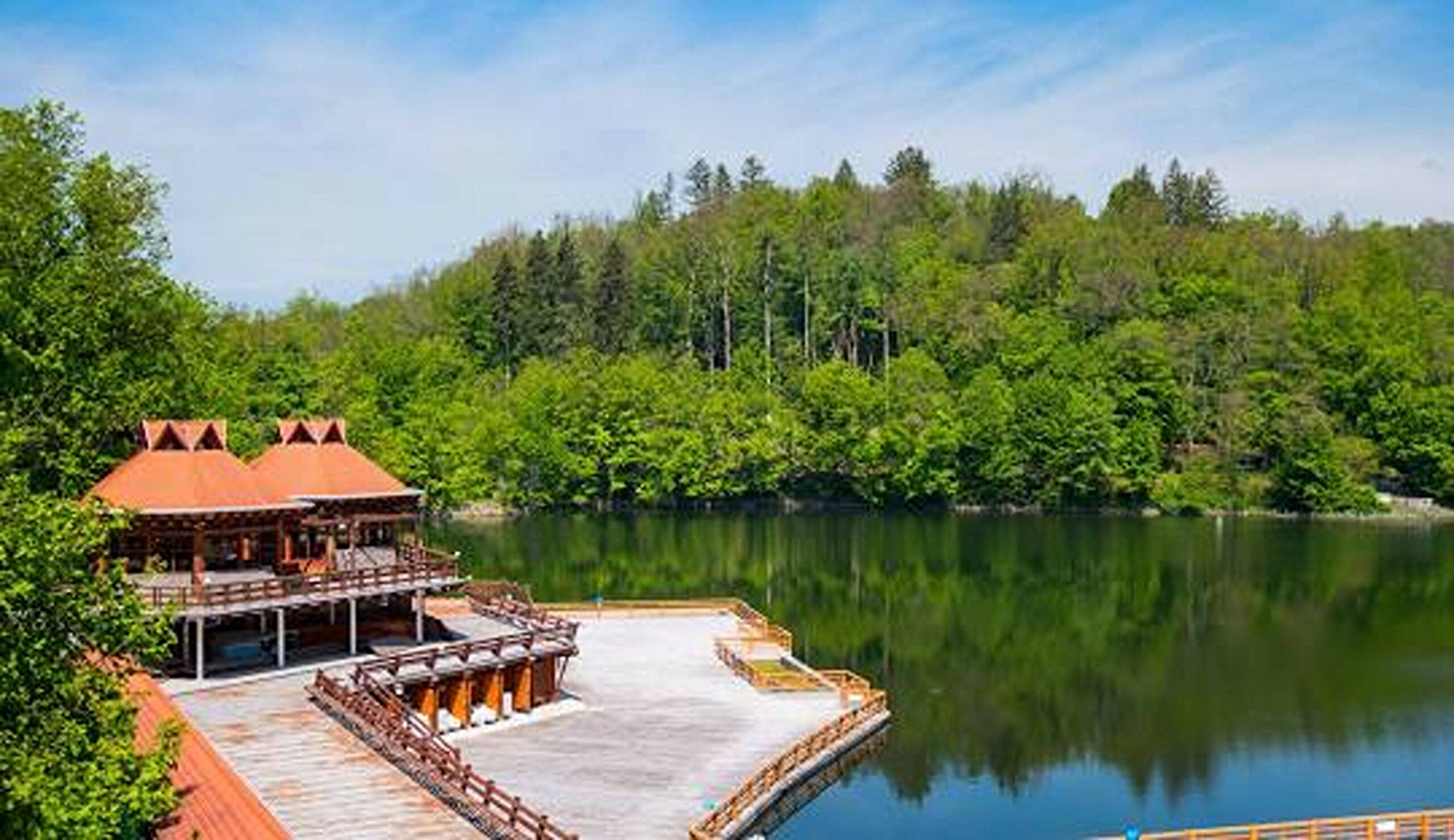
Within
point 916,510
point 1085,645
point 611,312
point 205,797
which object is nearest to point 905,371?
point 916,510

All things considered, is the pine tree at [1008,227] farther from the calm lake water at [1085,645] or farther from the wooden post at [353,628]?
the wooden post at [353,628]

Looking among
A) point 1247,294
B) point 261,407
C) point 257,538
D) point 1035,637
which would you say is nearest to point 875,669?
point 1035,637

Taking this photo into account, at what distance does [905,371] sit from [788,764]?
69.2m

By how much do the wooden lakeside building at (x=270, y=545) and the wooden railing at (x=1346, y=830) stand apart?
65.7 ft

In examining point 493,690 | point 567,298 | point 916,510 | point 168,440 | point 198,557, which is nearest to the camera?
point 198,557

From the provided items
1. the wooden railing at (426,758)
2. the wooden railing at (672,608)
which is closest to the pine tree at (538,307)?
the wooden railing at (672,608)

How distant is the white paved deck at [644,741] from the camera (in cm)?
2919

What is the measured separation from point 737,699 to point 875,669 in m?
9.55

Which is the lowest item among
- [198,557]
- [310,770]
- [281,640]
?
[310,770]

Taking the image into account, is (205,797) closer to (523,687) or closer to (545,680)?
(523,687)

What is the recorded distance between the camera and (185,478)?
35.2m

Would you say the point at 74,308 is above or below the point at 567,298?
below

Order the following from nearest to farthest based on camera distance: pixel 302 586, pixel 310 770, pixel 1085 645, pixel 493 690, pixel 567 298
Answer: pixel 310 770
pixel 302 586
pixel 493 690
pixel 1085 645
pixel 567 298

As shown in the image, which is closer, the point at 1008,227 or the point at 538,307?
the point at 538,307
